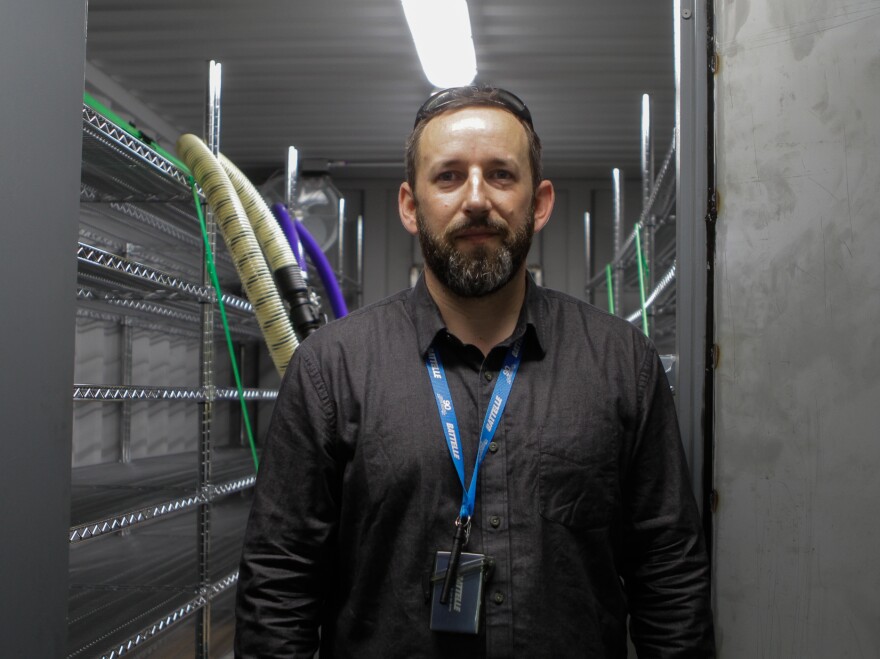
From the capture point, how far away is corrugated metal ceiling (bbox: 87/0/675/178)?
4.26 m

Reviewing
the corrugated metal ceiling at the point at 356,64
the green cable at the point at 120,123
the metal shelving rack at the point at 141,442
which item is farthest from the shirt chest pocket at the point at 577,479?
the corrugated metal ceiling at the point at 356,64

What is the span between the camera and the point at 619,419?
57.7 inches

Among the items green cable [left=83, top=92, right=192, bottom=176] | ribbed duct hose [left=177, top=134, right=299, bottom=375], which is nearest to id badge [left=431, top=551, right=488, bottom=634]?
ribbed duct hose [left=177, top=134, right=299, bottom=375]

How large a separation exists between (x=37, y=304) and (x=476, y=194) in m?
0.84

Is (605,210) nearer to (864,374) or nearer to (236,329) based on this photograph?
(236,329)

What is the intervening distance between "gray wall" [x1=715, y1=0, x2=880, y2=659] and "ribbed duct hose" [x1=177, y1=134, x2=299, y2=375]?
76.3 inches

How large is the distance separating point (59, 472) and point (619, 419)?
1.09m

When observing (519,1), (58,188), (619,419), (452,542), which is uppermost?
(519,1)

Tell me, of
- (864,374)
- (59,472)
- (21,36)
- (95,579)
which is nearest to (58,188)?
(21,36)

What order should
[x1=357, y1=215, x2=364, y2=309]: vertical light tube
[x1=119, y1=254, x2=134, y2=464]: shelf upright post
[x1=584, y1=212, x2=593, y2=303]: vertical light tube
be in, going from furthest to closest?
1. [x1=357, y1=215, x2=364, y2=309]: vertical light tube
2. [x1=584, y1=212, x2=593, y2=303]: vertical light tube
3. [x1=119, y1=254, x2=134, y2=464]: shelf upright post

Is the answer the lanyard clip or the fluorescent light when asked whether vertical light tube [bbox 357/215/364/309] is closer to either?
the fluorescent light

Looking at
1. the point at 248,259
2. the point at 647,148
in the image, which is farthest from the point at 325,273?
the point at 647,148

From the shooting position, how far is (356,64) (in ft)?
16.3

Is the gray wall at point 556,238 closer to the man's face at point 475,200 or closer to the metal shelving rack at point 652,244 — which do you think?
the metal shelving rack at point 652,244
